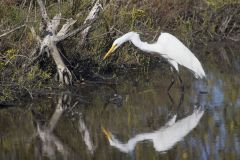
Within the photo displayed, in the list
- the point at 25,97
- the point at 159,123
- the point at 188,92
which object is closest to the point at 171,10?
the point at 188,92

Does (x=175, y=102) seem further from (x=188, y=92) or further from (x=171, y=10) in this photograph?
(x=171, y=10)

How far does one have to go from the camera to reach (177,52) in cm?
1190

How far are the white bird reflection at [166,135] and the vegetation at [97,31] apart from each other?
247 centimetres

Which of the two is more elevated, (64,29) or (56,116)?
(64,29)

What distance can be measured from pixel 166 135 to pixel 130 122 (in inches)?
33.3

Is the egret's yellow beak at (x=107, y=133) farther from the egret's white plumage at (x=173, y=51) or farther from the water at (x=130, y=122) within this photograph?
the egret's white plumage at (x=173, y=51)

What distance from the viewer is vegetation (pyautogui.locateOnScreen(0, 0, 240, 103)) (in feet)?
35.7

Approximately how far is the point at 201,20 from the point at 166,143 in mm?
10094

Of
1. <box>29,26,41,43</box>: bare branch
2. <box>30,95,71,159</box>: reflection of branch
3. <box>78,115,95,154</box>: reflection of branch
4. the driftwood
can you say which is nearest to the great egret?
the driftwood

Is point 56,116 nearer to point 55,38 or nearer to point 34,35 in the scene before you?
point 55,38

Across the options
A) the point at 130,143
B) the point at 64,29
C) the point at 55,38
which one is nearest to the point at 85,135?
the point at 130,143

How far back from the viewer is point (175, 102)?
35.0 feet

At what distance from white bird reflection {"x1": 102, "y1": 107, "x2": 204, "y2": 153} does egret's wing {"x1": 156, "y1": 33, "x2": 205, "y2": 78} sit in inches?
87.8

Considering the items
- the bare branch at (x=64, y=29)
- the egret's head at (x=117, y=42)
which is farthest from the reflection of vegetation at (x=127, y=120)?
the bare branch at (x=64, y=29)
